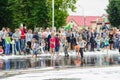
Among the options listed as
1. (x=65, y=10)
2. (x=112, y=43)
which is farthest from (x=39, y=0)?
(x=112, y=43)

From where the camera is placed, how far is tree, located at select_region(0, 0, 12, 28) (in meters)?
63.8

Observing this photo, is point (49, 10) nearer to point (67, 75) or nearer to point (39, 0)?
point (39, 0)

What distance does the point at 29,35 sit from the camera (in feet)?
112

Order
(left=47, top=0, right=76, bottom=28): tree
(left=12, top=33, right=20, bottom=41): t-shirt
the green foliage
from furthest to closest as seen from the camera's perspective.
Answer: the green foliage < (left=47, top=0, right=76, bottom=28): tree < (left=12, top=33, right=20, bottom=41): t-shirt

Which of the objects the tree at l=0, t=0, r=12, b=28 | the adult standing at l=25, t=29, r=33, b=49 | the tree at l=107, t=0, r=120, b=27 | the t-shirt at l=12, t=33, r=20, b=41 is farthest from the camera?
the tree at l=107, t=0, r=120, b=27

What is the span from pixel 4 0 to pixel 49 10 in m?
15.6

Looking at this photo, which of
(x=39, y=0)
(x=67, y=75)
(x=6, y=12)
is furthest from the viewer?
(x=39, y=0)

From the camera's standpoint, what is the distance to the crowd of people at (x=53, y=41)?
31388 millimetres

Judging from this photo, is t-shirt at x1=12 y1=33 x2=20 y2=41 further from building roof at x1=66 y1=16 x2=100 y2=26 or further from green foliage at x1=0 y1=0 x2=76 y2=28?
building roof at x1=66 y1=16 x2=100 y2=26

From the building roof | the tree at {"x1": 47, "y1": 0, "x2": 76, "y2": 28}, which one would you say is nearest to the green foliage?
the tree at {"x1": 47, "y1": 0, "x2": 76, "y2": 28}

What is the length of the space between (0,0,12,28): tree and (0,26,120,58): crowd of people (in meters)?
25.0

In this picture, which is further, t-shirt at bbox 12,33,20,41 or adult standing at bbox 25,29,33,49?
adult standing at bbox 25,29,33,49

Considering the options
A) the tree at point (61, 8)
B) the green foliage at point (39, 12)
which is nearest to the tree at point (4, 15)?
the green foliage at point (39, 12)

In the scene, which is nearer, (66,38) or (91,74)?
(91,74)
